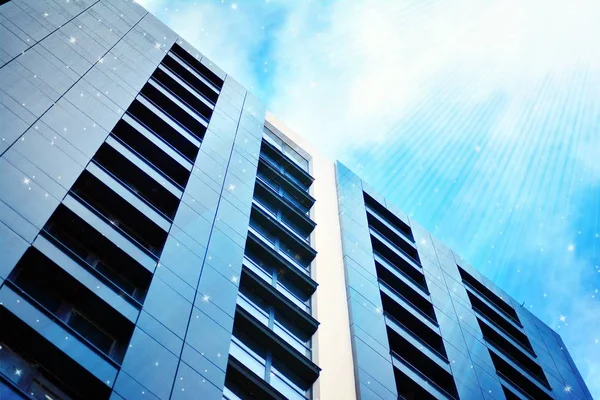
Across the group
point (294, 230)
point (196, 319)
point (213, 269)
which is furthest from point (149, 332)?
point (294, 230)

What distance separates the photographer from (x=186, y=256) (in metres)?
14.6

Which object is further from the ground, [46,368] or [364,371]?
[364,371]

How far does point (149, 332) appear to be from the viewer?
38.8 feet

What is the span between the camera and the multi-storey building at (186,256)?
1145 cm

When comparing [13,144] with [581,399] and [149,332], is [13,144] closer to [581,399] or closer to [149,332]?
[149,332]

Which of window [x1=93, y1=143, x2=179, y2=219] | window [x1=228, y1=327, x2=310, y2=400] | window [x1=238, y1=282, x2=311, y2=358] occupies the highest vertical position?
window [x1=93, y1=143, x2=179, y2=219]

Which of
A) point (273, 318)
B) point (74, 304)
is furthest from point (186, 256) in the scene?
point (273, 318)

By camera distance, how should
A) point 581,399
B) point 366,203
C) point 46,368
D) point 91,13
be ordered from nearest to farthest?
point 46,368 → point 91,13 → point 581,399 → point 366,203

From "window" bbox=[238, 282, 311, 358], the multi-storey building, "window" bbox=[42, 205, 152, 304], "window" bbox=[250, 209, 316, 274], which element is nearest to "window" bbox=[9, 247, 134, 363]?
the multi-storey building

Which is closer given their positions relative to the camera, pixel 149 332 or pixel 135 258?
pixel 149 332

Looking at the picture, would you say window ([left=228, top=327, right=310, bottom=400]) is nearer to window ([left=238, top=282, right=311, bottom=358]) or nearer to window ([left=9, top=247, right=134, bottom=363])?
window ([left=238, top=282, right=311, bottom=358])

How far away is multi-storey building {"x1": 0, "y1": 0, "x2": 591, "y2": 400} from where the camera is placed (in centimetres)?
1145

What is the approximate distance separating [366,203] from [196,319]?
61.8ft

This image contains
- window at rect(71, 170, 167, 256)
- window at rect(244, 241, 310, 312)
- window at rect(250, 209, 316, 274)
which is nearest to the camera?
window at rect(71, 170, 167, 256)
